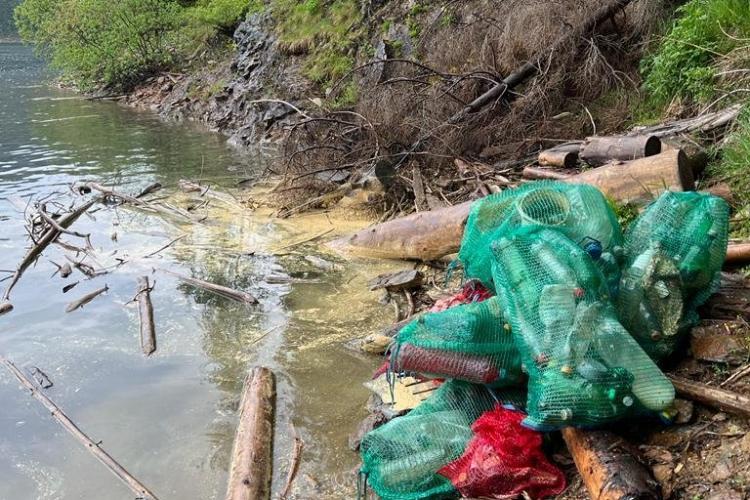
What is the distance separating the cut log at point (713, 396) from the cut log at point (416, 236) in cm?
320

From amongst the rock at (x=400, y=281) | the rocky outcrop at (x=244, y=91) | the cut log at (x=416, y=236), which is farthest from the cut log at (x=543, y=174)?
the rocky outcrop at (x=244, y=91)

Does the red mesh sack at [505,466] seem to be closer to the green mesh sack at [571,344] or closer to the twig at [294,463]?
the green mesh sack at [571,344]

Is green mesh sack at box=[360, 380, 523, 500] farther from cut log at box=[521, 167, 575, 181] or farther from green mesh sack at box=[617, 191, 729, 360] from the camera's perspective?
cut log at box=[521, 167, 575, 181]

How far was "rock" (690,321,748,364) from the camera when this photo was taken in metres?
3.32

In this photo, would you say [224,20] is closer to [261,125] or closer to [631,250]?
[261,125]

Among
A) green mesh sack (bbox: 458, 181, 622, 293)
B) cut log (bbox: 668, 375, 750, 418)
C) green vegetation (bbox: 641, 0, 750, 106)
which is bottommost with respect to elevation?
cut log (bbox: 668, 375, 750, 418)

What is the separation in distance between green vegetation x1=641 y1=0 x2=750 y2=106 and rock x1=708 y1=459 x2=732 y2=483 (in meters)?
4.88

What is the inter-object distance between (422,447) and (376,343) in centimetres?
184

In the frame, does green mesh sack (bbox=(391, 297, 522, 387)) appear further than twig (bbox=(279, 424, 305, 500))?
No

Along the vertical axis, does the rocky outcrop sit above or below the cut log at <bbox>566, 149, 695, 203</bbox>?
below

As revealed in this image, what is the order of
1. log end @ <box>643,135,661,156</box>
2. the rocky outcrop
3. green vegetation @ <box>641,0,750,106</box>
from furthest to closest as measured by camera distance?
1. the rocky outcrop
2. green vegetation @ <box>641,0,750,106</box>
3. log end @ <box>643,135,661,156</box>

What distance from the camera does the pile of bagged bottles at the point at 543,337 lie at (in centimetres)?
296

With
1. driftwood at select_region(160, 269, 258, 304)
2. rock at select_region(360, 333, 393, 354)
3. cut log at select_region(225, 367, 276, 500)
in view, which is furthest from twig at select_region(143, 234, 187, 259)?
rock at select_region(360, 333, 393, 354)

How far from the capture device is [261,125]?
51.0 feet
